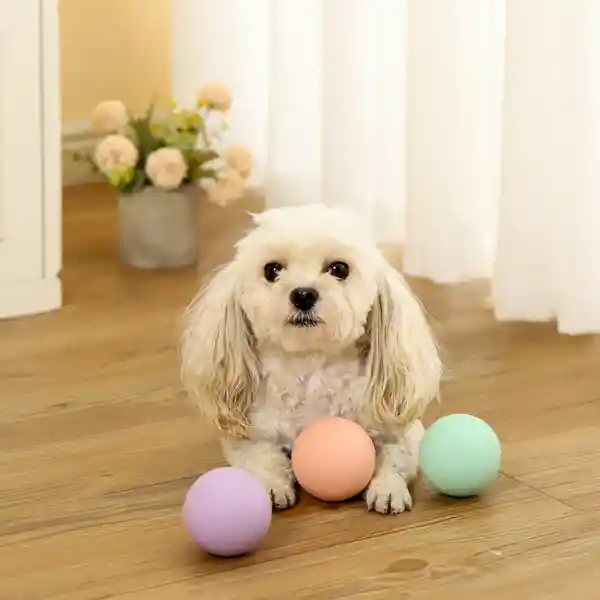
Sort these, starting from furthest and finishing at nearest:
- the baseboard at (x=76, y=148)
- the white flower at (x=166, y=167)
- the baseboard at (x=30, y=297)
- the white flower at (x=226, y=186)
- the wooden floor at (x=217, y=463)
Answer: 1. the baseboard at (x=76, y=148)
2. the white flower at (x=226, y=186)
3. the white flower at (x=166, y=167)
4. the baseboard at (x=30, y=297)
5. the wooden floor at (x=217, y=463)

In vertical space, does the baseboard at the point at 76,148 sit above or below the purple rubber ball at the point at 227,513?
above

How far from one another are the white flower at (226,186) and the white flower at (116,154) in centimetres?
20

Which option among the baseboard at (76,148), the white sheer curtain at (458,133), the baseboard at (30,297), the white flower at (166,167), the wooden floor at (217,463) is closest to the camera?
the wooden floor at (217,463)

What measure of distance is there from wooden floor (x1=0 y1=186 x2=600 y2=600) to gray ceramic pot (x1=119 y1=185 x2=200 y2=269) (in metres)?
0.31

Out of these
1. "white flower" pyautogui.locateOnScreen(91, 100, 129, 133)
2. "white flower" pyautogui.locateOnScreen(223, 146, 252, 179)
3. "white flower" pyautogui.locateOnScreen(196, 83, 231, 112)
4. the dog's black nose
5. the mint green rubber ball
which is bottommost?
the mint green rubber ball

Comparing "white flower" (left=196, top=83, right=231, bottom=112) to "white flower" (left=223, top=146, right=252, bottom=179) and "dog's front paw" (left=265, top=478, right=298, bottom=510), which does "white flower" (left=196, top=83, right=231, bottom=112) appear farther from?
"dog's front paw" (left=265, top=478, right=298, bottom=510)

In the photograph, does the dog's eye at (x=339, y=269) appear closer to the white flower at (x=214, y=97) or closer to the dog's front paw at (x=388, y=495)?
the dog's front paw at (x=388, y=495)

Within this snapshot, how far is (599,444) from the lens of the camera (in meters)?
1.95

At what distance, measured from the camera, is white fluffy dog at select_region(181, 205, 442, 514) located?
1.70m

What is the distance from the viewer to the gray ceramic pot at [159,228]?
2.97 metres

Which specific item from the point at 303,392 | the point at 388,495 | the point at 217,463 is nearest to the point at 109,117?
the point at 217,463

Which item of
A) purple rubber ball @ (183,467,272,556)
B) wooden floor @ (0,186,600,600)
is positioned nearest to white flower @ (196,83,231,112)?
wooden floor @ (0,186,600,600)

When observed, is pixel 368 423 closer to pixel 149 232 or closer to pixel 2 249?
pixel 2 249

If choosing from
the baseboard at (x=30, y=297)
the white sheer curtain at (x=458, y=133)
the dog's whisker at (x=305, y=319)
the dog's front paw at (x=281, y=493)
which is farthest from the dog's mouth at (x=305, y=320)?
the baseboard at (x=30, y=297)
